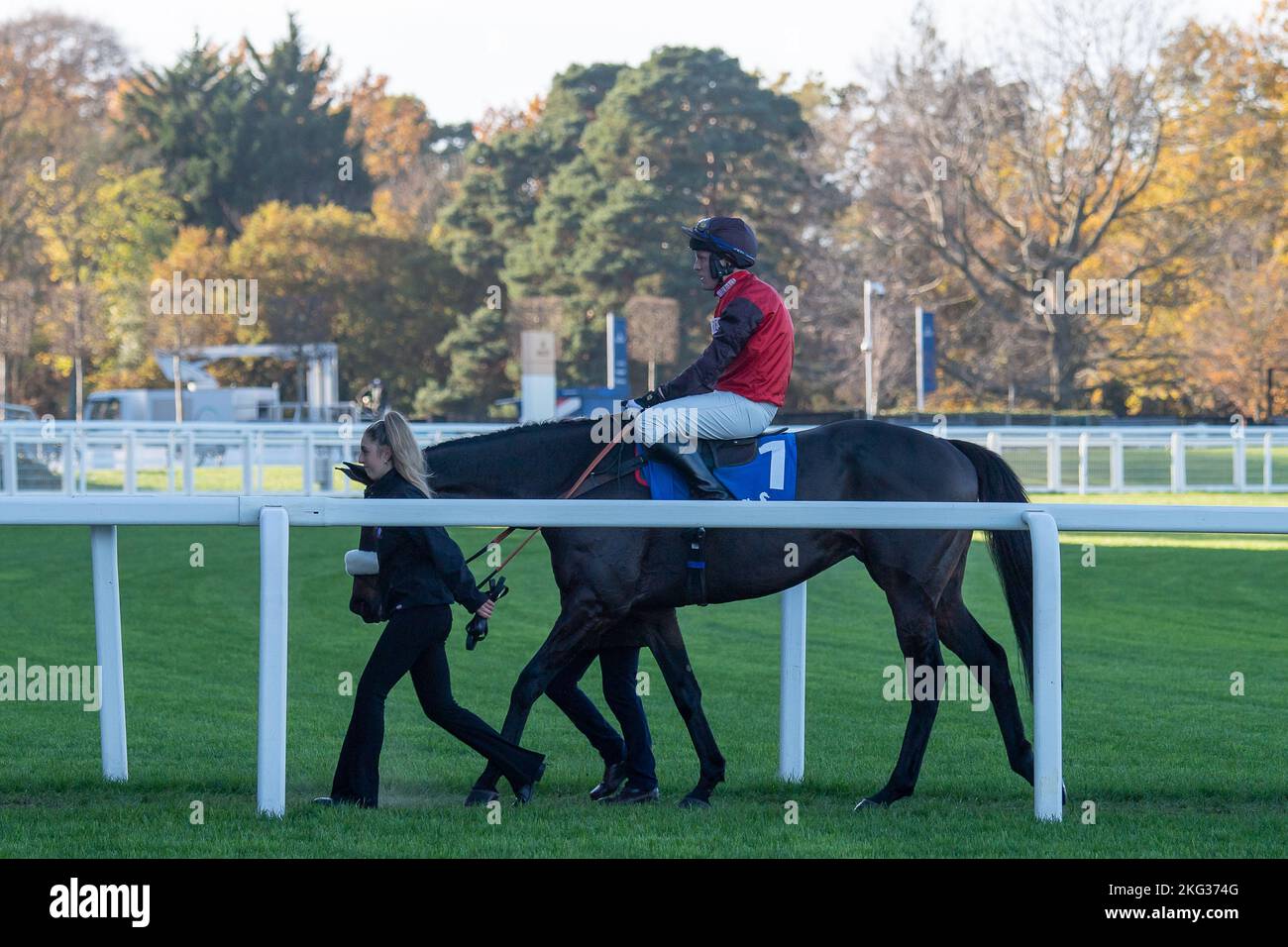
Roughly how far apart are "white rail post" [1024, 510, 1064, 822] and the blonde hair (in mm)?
1985

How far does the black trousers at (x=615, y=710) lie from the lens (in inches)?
231

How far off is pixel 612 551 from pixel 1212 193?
39123 millimetres

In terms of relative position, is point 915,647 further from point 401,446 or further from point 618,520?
point 401,446

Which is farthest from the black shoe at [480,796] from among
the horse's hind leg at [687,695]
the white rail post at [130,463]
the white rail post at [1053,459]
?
the white rail post at [1053,459]

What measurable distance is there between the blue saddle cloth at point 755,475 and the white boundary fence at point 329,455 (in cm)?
1767

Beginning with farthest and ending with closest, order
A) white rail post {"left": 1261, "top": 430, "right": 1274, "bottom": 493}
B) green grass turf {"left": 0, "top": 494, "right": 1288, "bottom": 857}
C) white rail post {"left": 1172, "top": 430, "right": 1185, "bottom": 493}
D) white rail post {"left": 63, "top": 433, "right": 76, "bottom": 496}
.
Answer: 1. white rail post {"left": 1172, "top": 430, "right": 1185, "bottom": 493}
2. white rail post {"left": 1261, "top": 430, "right": 1274, "bottom": 493}
3. white rail post {"left": 63, "top": 433, "right": 76, "bottom": 496}
4. green grass turf {"left": 0, "top": 494, "right": 1288, "bottom": 857}

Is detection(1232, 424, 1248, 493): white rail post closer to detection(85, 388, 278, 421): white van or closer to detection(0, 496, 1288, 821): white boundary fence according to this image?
detection(0, 496, 1288, 821): white boundary fence

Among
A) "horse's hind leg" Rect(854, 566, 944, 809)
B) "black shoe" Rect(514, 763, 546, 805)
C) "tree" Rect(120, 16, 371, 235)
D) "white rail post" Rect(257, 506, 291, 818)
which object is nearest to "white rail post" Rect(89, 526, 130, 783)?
"white rail post" Rect(257, 506, 291, 818)

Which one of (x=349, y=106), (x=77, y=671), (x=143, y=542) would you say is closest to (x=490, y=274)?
(x=349, y=106)

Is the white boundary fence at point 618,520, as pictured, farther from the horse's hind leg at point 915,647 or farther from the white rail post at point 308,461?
the white rail post at point 308,461

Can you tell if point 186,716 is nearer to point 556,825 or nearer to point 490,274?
point 556,825

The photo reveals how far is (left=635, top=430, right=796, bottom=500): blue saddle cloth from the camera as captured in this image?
19.7 ft

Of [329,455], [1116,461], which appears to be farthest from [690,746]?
[1116,461]
